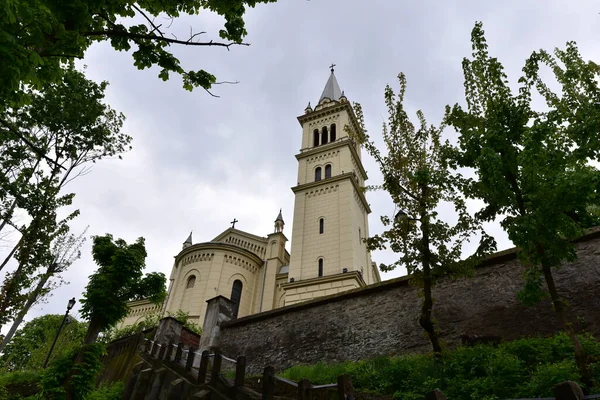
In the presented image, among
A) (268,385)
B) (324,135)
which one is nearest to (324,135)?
(324,135)

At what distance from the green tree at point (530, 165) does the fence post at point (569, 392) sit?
9.26ft

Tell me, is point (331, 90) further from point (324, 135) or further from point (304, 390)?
point (304, 390)

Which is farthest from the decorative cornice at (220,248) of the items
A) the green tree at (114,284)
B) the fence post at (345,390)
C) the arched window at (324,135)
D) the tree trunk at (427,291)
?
the fence post at (345,390)

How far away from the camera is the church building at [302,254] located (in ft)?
83.3

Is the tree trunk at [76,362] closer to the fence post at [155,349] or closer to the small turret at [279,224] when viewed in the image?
the fence post at [155,349]

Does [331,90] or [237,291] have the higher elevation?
[331,90]

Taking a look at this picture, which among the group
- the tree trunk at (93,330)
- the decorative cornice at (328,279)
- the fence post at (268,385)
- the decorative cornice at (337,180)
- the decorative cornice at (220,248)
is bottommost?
the fence post at (268,385)

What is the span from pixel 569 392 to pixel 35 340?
45.9 m

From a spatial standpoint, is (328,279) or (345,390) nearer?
(345,390)

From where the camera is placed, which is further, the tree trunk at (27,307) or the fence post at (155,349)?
the tree trunk at (27,307)

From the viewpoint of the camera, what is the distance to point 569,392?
3.87 metres

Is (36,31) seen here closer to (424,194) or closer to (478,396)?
(478,396)

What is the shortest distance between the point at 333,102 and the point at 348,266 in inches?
710

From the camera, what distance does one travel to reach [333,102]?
122 ft
